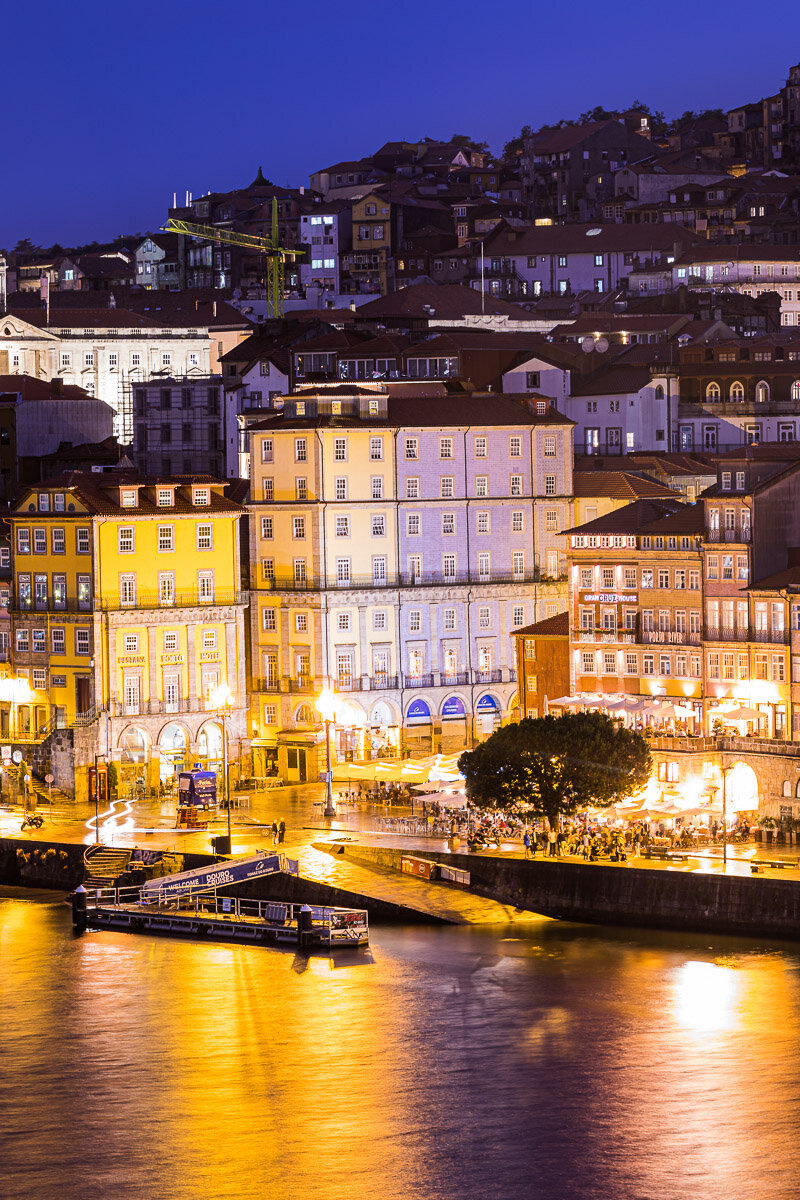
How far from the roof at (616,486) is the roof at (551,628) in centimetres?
727

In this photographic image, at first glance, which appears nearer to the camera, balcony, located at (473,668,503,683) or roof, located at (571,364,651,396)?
balcony, located at (473,668,503,683)

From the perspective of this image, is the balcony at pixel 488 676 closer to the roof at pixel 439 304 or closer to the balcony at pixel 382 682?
the balcony at pixel 382 682

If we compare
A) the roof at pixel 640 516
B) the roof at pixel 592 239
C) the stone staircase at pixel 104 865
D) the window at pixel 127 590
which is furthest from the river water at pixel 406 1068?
the roof at pixel 592 239

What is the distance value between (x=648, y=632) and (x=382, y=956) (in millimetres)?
20347

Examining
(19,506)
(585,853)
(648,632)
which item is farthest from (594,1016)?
(19,506)

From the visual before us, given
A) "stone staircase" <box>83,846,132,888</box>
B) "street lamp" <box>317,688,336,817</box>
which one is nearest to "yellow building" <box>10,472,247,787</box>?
"street lamp" <box>317,688,336,817</box>

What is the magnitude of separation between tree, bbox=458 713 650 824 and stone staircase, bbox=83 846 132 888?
419 inches

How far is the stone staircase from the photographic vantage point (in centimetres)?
7575

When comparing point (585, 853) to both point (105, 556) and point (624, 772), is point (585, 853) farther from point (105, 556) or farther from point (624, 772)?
point (105, 556)

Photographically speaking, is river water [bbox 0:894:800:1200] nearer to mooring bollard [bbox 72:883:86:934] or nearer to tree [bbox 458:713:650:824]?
mooring bollard [bbox 72:883:86:934]

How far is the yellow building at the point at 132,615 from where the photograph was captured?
88.5 metres

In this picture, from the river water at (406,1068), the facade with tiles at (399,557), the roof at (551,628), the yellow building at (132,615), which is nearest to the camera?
the river water at (406,1068)

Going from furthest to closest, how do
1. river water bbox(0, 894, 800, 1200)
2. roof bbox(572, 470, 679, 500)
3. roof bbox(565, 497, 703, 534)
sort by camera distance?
roof bbox(572, 470, 679, 500)
roof bbox(565, 497, 703, 534)
river water bbox(0, 894, 800, 1200)

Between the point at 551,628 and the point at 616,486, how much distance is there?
986cm
